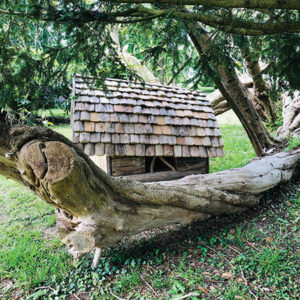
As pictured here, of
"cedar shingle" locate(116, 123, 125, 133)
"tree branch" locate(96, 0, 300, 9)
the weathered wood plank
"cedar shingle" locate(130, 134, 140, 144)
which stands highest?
"tree branch" locate(96, 0, 300, 9)

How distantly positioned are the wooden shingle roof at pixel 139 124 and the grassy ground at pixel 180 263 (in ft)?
5.77

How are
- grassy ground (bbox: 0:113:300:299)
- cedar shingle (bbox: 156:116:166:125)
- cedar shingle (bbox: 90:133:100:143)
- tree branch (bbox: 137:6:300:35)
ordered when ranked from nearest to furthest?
1. tree branch (bbox: 137:6:300:35)
2. grassy ground (bbox: 0:113:300:299)
3. cedar shingle (bbox: 90:133:100:143)
4. cedar shingle (bbox: 156:116:166:125)

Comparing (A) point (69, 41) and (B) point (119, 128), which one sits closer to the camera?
(A) point (69, 41)

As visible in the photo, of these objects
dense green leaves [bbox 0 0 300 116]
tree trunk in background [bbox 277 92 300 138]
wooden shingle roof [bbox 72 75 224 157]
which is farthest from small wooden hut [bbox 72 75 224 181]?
tree trunk in background [bbox 277 92 300 138]

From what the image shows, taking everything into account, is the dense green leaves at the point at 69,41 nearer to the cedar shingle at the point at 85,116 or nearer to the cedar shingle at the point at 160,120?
the cedar shingle at the point at 85,116

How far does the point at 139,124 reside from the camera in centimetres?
489

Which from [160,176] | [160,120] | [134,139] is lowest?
[160,176]

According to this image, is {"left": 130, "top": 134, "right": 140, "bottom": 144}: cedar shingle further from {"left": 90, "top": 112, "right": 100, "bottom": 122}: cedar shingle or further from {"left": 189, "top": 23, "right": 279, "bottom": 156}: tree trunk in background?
{"left": 189, "top": 23, "right": 279, "bottom": 156}: tree trunk in background

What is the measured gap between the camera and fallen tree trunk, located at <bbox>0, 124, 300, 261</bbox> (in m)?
1.81

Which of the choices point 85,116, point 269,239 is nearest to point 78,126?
point 85,116

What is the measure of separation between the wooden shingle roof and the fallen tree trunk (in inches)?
56.2

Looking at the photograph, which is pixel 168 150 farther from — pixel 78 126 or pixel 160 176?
pixel 78 126

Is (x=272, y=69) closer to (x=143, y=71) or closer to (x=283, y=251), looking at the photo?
(x=283, y=251)

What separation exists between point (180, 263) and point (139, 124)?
3.02m
